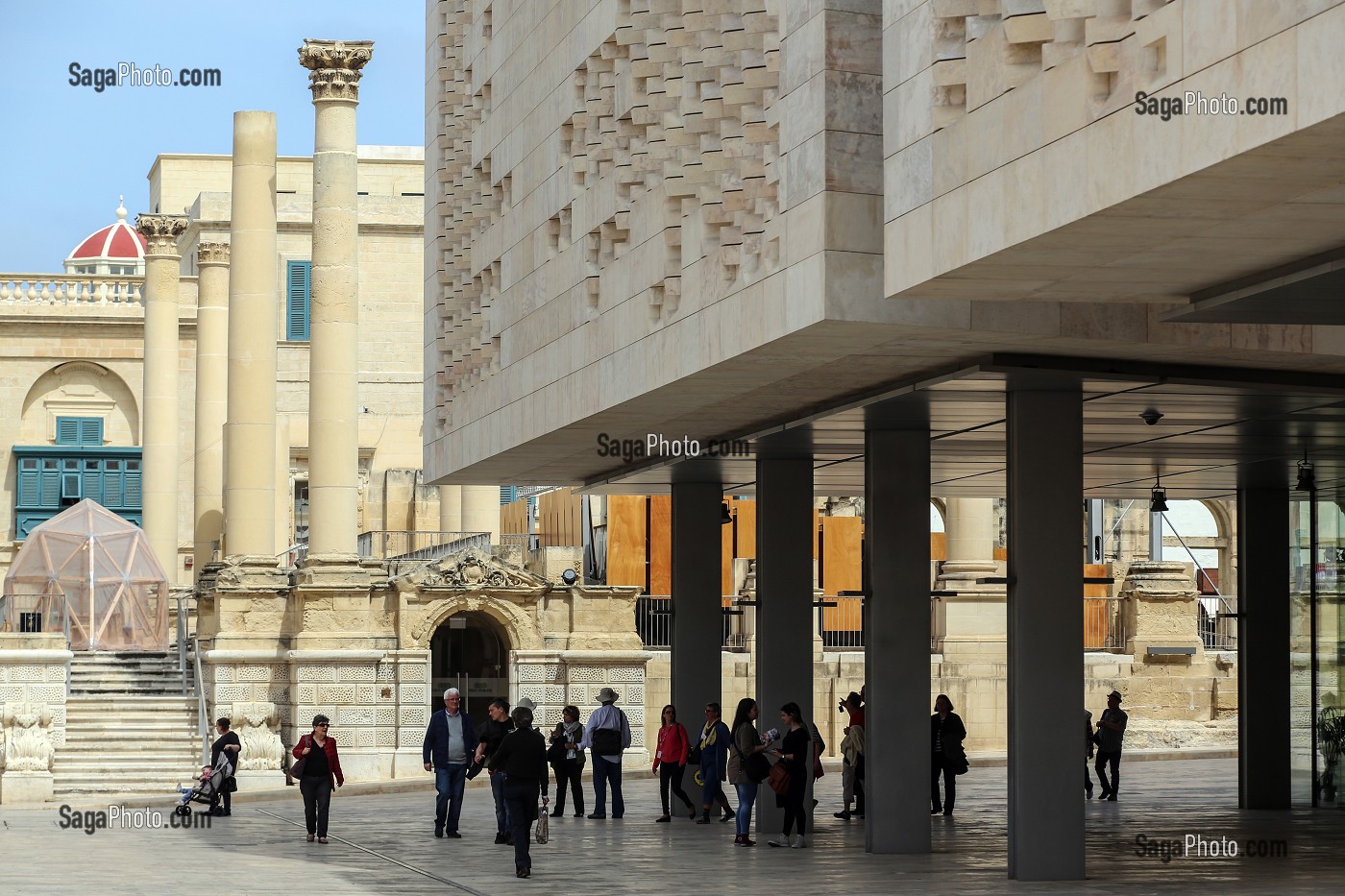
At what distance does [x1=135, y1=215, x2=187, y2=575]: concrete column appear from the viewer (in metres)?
48.5

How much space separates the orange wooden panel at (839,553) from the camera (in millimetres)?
45219

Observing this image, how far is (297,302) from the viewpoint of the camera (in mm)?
62312

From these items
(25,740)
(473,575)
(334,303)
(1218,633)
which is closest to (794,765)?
(25,740)

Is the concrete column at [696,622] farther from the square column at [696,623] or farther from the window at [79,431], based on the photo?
the window at [79,431]

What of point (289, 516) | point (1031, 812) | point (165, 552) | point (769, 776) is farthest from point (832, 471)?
point (289, 516)

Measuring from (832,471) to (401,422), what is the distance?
36.7 meters

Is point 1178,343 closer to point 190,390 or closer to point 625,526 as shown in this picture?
point 625,526

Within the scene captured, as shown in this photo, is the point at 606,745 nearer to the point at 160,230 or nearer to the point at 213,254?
the point at 213,254

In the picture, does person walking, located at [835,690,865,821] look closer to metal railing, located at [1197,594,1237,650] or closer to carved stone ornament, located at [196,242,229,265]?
metal railing, located at [1197,594,1237,650]

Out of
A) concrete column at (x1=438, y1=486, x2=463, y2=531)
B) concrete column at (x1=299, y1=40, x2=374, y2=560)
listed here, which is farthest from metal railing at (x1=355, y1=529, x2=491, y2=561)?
concrete column at (x1=299, y1=40, x2=374, y2=560)

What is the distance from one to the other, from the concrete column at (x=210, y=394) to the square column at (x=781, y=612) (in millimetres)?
24578

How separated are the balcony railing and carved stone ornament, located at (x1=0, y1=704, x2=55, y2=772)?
110 ft

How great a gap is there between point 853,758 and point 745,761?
3998 millimetres

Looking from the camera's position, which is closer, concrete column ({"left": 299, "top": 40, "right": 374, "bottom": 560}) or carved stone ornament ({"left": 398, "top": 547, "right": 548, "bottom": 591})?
carved stone ornament ({"left": 398, "top": 547, "right": 548, "bottom": 591})
